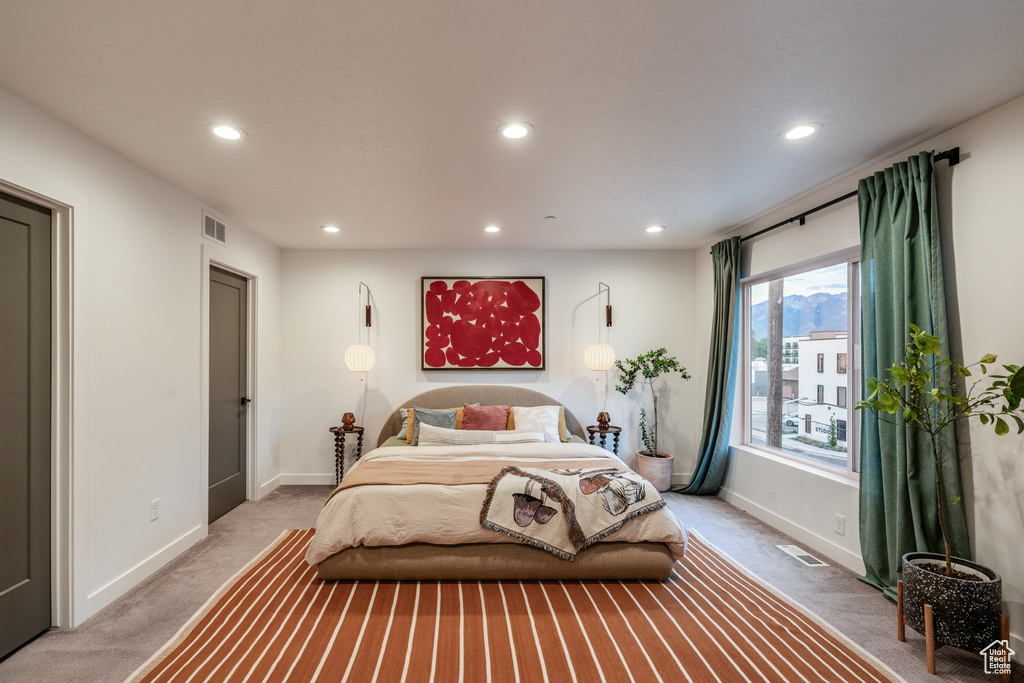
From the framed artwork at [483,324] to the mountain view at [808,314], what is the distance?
2065 mm

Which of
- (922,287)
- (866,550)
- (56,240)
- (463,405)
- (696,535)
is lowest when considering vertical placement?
(696,535)

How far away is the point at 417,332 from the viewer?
201 inches

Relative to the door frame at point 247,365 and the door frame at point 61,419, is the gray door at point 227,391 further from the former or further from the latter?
the door frame at point 61,419

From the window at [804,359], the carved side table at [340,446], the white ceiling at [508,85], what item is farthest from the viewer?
the carved side table at [340,446]

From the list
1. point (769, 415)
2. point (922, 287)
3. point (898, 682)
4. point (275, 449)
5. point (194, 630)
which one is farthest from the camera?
point (275, 449)

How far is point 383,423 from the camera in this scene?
16.6 feet

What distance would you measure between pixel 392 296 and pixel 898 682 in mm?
4570

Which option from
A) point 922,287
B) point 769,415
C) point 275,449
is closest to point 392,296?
point 275,449

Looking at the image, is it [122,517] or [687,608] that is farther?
[122,517]

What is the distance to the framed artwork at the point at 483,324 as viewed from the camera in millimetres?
5090

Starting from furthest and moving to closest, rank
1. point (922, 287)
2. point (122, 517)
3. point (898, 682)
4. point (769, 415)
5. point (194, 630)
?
point (769, 415)
point (122, 517)
point (922, 287)
point (194, 630)
point (898, 682)

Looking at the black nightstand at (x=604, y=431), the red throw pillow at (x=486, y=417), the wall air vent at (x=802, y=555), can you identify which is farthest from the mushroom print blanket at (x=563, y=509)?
the black nightstand at (x=604, y=431)

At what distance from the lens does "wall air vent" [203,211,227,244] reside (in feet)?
11.8

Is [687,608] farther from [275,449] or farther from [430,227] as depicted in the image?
[275,449]
